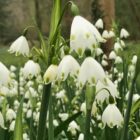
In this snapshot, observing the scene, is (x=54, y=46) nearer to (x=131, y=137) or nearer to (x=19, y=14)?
(x=131, y=137)

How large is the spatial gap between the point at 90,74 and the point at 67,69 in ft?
0.22

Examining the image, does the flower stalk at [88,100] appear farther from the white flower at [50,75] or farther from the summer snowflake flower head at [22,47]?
the summer snowflake flower head at [22,47]

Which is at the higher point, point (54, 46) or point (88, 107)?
point (54, 46)

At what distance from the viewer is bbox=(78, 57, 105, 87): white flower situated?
1.33m

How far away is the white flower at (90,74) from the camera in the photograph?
1325mm

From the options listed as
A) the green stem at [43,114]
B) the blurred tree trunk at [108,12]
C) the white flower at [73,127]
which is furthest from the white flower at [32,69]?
the blurred tree trunk at [108,12]

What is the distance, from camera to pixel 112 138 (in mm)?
2426

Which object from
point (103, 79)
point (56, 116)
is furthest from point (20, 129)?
point (56, 116)

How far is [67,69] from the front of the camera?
1.36m

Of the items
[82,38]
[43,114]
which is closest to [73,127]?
[43,114]

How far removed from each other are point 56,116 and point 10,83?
2565 mm

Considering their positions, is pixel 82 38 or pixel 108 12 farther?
pixel 108 12

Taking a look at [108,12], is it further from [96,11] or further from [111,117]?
[111,117]

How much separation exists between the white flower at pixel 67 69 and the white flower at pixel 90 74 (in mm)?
36
